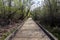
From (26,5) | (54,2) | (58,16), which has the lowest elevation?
(26,5)

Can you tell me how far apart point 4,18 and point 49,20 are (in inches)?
220

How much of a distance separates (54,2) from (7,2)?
7744mm

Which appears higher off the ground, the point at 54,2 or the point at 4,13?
the point at 54,2

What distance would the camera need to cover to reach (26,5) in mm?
31625

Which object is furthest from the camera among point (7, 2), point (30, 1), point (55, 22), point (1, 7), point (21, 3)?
point (30, 1)

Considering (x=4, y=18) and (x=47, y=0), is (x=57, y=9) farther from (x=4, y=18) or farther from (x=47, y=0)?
(x=4, y=18)

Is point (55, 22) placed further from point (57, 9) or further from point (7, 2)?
point (7, 2)

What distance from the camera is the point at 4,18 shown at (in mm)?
17266

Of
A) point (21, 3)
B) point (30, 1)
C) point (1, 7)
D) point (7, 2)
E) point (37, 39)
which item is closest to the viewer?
point (37, 39)

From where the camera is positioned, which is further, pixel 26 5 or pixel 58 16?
pixel 26 5

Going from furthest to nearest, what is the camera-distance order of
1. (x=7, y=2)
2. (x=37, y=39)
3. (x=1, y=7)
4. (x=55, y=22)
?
(x=7, y=2), (x=1, y=7), (x=55, y=22), (x=37, y=39)

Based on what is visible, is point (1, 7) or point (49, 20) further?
point (1, 7)

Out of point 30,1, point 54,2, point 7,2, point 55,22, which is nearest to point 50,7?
point 54,2

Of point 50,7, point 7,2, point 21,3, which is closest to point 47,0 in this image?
point 50,7
